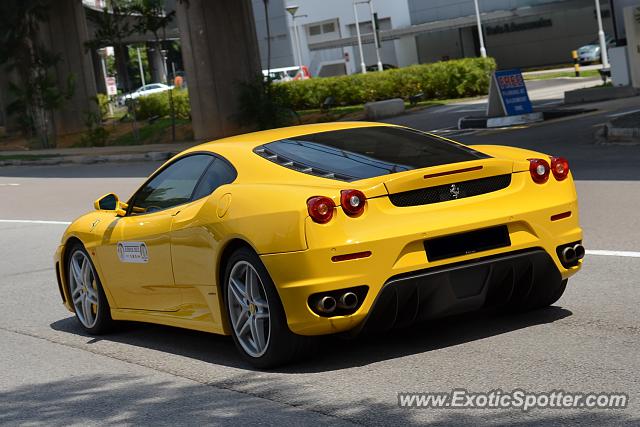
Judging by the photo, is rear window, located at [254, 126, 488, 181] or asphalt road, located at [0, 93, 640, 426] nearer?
asphalt road, located at [0, 93, 640, 426]

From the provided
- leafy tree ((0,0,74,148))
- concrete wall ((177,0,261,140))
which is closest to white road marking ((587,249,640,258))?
concrete wall ((177,0,261,140))

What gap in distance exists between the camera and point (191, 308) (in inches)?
298

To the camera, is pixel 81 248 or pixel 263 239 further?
pixel 81 248

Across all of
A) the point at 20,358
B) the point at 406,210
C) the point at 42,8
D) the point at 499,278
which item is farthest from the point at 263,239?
the point at 42,8

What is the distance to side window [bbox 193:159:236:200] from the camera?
293 inches

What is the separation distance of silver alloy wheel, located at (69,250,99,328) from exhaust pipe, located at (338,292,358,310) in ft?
9.30

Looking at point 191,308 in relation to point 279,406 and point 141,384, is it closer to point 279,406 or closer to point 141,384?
point 141,384

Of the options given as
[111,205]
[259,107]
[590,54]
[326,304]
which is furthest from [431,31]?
[326,304]

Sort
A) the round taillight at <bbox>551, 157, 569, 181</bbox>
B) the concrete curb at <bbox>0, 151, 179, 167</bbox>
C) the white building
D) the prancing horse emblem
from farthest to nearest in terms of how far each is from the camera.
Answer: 1. the white building
2. the concrete curb at <bbox>0, 151, 179, 167</bbox>
3. the round taillight at <bbox>551, 157, 569, 181</bbox>
4. the prancing horse emblem

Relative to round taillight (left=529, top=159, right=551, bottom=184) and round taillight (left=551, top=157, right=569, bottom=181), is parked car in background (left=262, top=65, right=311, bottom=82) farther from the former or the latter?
round taillight (left=529, top=159, right=551, bottom=184)

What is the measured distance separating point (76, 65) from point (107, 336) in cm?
3991

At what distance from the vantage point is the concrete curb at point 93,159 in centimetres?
3122

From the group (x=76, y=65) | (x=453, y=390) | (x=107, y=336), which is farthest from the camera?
(x=76, y=65)

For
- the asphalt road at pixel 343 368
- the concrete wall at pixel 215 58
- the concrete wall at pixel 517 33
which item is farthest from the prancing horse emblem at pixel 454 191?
the concrete wall at pixel 517 33
